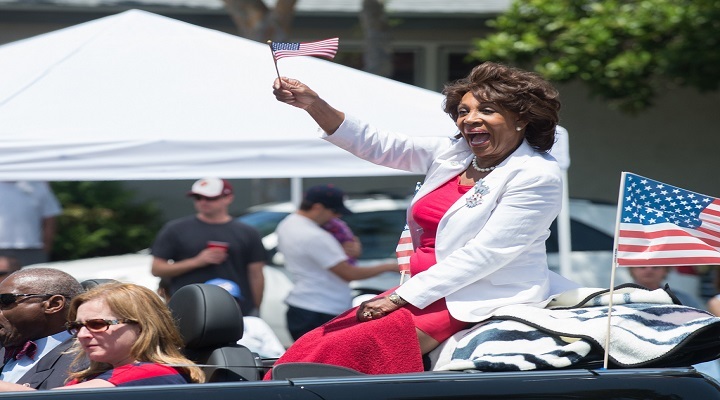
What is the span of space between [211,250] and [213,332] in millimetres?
3128

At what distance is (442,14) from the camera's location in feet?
45.1

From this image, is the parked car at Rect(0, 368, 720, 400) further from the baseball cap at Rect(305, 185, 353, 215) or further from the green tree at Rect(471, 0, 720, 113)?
the green tree at Rect(471, 0, 720, 113)

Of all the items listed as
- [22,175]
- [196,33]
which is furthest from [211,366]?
[196,33]

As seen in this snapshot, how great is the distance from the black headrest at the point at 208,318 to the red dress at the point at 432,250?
668mm

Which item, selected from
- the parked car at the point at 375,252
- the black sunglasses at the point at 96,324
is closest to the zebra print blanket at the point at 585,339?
the black sunglasses at the point at 96,324

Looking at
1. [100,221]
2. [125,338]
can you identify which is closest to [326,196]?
[125,338]

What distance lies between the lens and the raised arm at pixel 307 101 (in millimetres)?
3551

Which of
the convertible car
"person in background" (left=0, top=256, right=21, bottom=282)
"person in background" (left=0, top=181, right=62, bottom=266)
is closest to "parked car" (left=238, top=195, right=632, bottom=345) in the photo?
"person in background" (left=0, top=181, right=62, bottom=266)

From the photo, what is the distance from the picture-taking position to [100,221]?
13.3 meters

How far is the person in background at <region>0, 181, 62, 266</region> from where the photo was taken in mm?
7609

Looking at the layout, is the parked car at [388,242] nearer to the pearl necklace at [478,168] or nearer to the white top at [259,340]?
the white top at [259,340]

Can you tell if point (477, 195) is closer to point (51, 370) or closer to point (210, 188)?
point (51, 370)

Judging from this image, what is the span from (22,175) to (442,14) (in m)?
8.78

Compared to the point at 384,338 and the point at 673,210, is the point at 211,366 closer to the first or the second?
the point at 384,338
